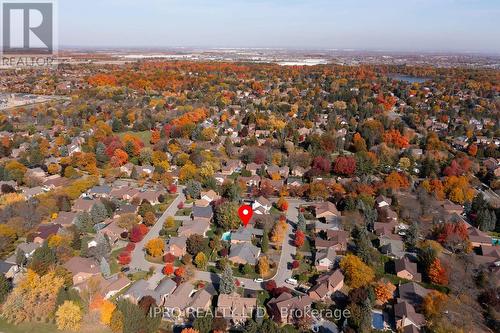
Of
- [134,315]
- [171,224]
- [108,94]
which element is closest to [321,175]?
[171,224]

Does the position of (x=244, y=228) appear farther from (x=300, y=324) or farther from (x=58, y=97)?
(x=58, y=97)

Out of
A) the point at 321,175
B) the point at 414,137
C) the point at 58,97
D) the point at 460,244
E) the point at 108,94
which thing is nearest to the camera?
the point at 460,244

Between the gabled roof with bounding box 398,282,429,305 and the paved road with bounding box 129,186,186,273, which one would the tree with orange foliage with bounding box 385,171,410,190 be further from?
the paved road with bounding box 129,186,186,273

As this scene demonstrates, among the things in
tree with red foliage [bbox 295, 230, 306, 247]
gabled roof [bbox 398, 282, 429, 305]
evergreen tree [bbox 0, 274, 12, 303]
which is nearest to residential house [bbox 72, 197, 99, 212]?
evergreen tree [bbox 0, 274, 12, 303]

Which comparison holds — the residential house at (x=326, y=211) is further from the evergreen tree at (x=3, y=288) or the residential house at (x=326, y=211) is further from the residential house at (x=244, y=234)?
the evergreen tree at (x=3, y=288)

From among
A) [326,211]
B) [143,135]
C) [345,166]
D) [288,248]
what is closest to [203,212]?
[288,248]

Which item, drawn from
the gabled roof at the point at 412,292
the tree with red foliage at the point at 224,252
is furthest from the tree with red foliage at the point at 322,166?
the gabled roof at the point at 412,292
